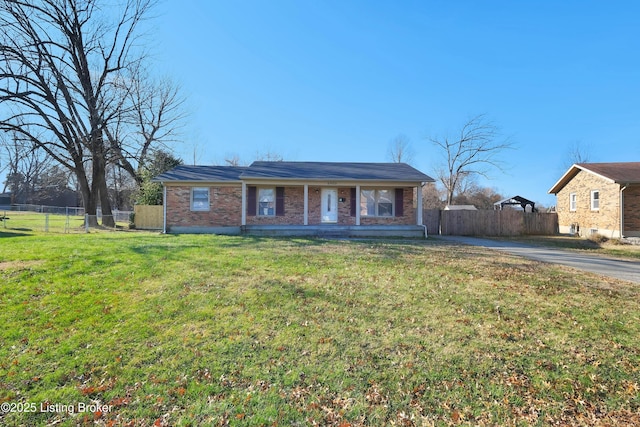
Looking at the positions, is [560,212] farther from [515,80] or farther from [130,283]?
[130,283]

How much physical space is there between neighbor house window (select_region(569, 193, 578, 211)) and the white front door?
15.5 metres

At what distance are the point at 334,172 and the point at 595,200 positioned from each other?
15078 millimetres

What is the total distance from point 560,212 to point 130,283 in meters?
24.7

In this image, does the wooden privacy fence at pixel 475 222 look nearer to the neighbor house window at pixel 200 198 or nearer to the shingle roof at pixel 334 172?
the shingle roof at pixel 334 172

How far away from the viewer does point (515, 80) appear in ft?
59.1

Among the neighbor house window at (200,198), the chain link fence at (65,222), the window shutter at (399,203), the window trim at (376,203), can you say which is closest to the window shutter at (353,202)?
the window trim at (376,203)

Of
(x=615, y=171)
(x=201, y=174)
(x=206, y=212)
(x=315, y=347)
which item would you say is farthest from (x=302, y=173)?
(x=615, y=171)

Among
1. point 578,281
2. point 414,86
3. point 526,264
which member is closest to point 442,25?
point 414,86

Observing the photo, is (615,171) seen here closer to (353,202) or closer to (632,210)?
(632,210)

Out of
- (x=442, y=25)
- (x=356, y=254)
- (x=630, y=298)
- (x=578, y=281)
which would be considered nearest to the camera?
(x=630, y=298)

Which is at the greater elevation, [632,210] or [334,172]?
[334,172]

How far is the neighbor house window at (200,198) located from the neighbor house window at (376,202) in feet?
26.6

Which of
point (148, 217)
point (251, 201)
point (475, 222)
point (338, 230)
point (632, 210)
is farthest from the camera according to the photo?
point (148, 217)

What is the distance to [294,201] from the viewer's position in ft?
49.5
